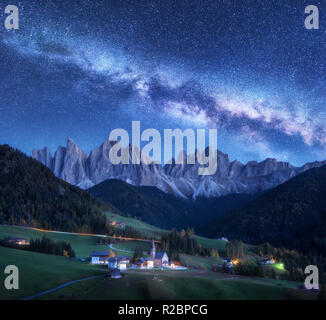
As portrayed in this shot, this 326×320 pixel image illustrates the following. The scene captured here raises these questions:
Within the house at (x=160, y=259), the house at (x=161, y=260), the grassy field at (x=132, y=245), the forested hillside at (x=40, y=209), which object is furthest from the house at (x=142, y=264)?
the forested hillside at (x=40, y=209)

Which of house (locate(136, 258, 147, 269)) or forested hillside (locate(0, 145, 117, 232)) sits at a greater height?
forested hillside (locate(0, 145, 117, 232))

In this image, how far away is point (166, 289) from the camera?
159 feet

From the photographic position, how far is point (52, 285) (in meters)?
48.3

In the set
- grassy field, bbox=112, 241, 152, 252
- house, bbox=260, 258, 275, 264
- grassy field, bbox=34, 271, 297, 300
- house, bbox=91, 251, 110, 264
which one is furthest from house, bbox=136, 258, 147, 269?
house, bbox=260, 258, 275, 264

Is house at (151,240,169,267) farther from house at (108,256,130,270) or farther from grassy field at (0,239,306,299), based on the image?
grassy field at (0,239,306,299)

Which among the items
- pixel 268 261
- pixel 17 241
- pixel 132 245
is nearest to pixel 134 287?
pixel 17 241

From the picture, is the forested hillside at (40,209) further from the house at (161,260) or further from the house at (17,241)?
the house at (161,260)

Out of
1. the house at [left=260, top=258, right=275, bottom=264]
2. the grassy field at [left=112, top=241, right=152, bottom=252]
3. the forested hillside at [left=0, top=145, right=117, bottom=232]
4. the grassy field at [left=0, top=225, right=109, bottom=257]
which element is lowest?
the house at [left=260, top=258, right=275, bottom=264]

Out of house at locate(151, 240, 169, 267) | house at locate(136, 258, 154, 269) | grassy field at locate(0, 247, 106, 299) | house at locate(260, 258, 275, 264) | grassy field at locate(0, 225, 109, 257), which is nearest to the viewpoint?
grassy field at locate(0, 247, 106, 299)

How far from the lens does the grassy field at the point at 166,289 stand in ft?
145

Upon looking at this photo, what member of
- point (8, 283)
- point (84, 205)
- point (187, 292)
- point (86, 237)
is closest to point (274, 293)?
point (187, 292)

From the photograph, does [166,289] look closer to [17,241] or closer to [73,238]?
[17,241]

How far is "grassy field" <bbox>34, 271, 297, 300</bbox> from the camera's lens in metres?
44.2

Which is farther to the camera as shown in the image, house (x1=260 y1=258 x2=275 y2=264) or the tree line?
house (x1=260 y1=258 x2=275 y2=264)
